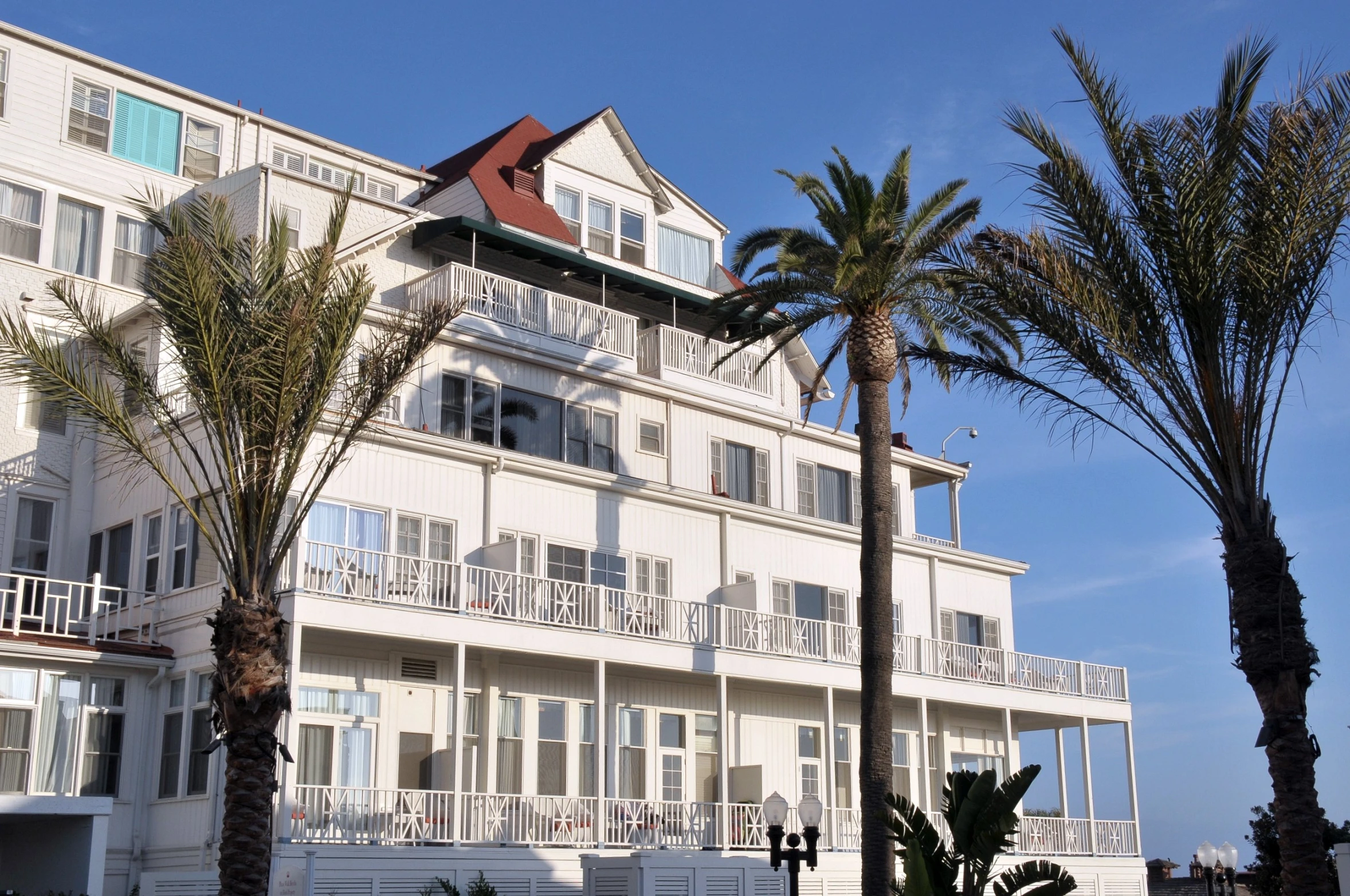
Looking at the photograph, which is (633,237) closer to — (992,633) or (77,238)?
(77,238)

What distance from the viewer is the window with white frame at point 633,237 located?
36219mm

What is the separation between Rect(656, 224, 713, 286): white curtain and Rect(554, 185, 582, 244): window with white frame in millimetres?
2453

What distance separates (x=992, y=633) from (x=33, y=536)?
2203 centimetres

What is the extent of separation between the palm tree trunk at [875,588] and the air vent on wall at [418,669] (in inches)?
293

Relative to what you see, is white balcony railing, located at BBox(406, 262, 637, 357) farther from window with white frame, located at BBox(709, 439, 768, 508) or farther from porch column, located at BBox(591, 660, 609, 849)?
porch column, located at BBox(591, 660, 609, 849)

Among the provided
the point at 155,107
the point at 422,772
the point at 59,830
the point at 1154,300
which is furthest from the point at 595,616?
the point at 155,107

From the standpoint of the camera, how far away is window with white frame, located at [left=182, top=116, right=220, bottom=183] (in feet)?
104

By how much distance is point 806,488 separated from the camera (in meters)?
33.7

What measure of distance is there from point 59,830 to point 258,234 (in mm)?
12196

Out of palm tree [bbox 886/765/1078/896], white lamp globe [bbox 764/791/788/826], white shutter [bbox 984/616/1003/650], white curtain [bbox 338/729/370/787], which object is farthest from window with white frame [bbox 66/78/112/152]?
white shutter [bbox 984/616/1003/650]

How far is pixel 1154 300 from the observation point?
1600cm

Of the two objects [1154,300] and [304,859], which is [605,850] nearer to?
[304,859]

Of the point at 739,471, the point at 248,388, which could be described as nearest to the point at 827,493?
the point at 739,471

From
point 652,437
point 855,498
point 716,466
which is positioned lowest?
point 855,498
